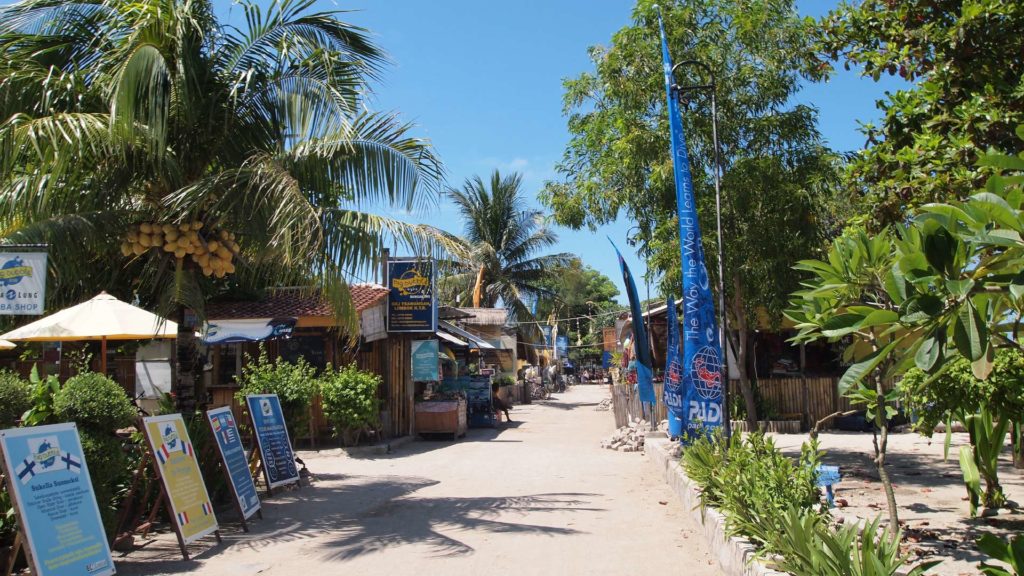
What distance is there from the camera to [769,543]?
5016mm

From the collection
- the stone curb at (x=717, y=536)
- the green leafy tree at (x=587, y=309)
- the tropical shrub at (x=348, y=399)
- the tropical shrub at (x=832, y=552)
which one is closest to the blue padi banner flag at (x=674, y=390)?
the stone curb at (x=717, y=536)

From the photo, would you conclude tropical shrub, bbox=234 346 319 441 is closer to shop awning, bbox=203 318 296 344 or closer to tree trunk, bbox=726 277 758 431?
shop awning, bbox=203 318 296 344

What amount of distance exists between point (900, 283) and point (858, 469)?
31.6 ft

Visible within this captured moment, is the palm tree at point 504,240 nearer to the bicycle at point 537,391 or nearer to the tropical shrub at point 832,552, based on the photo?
the bicycle at point 537,391

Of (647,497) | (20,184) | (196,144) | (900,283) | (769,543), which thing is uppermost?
(196,144)

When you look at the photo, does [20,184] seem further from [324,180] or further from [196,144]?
[324,180]

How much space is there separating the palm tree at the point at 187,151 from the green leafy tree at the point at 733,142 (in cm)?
559

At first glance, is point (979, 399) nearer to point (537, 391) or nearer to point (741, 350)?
point (741, 350)

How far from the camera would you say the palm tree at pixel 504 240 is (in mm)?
36344

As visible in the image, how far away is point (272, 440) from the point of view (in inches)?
405

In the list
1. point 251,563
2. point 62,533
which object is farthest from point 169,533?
point 62,533

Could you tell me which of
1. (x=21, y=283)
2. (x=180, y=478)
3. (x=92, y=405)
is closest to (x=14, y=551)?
(x=92, y=405)

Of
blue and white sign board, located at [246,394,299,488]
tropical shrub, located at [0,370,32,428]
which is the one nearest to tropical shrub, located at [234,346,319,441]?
blue and white sign board, located at [246,394,299,488]

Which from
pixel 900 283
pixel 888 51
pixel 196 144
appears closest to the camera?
pixel 900 283
